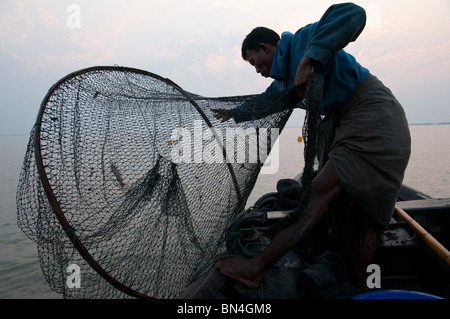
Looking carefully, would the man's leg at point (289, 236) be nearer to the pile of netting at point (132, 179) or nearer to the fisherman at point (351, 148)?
the fisherman at point (351, 148)

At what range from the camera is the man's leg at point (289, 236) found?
68.8 inches

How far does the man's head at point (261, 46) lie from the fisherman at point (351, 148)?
0.39 metres

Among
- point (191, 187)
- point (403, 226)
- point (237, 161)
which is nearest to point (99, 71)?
point (191, 187)

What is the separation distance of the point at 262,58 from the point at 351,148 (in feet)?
3.83

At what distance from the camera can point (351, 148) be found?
185 centimetres

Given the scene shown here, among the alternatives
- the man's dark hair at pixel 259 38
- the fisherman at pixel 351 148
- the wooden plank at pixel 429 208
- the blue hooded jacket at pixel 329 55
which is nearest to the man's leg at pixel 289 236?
the fisherman at pixel 351 148

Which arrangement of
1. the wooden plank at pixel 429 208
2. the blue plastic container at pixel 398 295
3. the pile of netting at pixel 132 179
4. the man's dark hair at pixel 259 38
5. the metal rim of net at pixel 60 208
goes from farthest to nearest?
1. the man's dark hair at pixel 259 38
2. the wooden plank at pixel 429 208
3. the pile of netting at pixel 132 179
4. the metal rim of net at pixel 60 208
5. the blue plastic container at pixel 398 295

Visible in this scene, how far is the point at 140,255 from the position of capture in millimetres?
2098

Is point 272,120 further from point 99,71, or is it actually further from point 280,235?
point 99,71

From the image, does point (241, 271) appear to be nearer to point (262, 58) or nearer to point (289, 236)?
point (289, 236)

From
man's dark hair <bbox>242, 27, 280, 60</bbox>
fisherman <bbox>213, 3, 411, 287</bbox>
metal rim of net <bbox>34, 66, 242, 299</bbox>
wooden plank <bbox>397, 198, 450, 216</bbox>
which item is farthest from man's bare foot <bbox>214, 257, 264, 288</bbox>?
man's dark hair <bbox>242, 27, 280, 60</bbox>

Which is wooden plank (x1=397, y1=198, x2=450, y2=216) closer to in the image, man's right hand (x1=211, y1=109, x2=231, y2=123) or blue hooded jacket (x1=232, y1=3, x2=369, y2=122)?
blue hooded jacket (x1=232, y1=3, x2=369, y2=122)

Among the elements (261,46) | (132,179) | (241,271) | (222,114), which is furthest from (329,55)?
(132,179)
